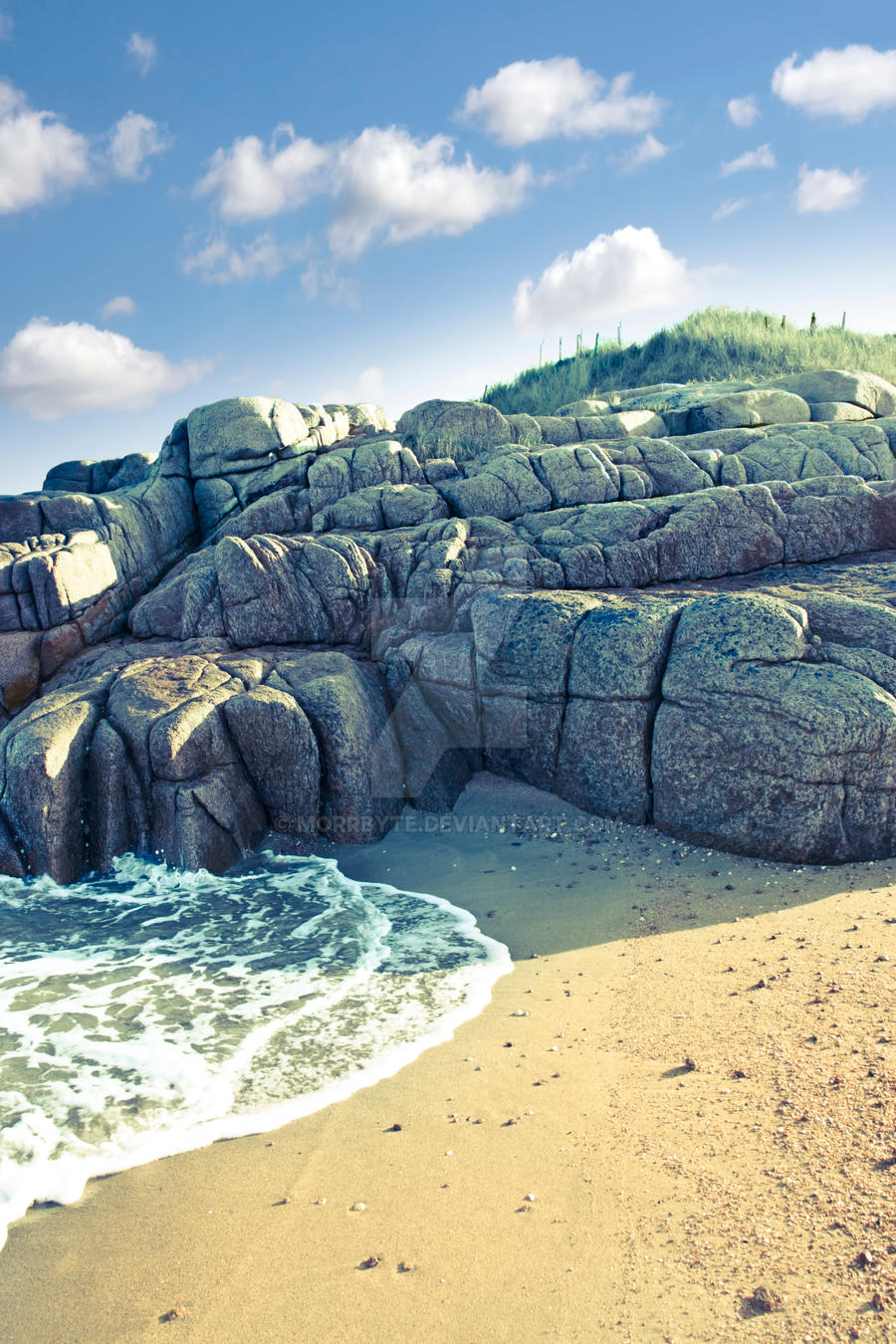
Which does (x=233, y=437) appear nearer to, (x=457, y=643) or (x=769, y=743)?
(x=457, y=643)

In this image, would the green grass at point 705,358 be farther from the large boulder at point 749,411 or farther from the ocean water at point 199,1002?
the ocean water at point 199,1002

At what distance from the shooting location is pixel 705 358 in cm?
2947

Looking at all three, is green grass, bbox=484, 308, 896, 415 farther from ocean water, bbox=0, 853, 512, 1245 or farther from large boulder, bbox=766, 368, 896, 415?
ocean water, bbox=0, 853, 512, 1245

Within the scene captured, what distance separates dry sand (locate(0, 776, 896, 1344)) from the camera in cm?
323

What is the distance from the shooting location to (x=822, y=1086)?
4.36m

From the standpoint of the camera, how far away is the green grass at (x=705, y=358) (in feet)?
92.9

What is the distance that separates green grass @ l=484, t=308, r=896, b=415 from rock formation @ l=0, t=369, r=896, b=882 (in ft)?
43.5

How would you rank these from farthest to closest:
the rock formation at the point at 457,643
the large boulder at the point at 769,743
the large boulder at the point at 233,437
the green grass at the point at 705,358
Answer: the green grass at the point at 705,358, the large boulder at the point at 233,437, the rock formation at the point at 457,643, the large boulder at the point at 769,743

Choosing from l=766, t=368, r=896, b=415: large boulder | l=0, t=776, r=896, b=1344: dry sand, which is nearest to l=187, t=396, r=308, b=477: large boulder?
l=766, t=368, r=896, b=415: large boulder

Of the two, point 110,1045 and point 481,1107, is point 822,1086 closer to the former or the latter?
point 481,1107

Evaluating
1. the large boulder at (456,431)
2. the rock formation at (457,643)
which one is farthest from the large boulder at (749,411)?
the large boulder at (456,431)

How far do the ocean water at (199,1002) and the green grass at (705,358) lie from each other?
22489 millimetres

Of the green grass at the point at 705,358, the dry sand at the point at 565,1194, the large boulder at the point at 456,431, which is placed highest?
the green grass at the point at 705,358

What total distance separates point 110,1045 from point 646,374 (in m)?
29.4
